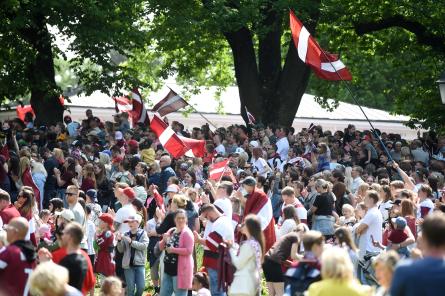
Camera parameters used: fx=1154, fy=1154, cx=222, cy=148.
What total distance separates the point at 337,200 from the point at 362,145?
316 inches

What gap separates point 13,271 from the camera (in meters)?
11.7

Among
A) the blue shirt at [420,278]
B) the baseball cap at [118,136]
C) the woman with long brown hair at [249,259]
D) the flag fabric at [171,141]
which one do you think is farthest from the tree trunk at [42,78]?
the blue shirt at [420,278]

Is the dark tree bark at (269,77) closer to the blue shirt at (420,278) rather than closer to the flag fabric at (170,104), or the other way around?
the flag fabric at (170,104)

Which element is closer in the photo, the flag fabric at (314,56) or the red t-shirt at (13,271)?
the red t-shirt at (13,271)

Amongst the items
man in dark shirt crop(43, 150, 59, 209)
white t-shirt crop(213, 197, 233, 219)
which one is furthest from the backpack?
man in dark shirt crop(43, 150, 59, 209)

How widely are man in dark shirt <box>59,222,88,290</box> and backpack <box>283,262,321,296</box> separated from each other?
2.06 meters

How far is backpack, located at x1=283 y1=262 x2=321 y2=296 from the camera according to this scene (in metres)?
11.3

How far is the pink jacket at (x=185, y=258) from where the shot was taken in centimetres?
1507

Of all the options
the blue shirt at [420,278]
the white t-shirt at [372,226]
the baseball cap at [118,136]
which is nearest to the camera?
the blue shirt at [420,278]

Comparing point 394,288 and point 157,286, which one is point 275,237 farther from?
point 394,288

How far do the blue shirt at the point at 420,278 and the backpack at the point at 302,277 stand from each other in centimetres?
299

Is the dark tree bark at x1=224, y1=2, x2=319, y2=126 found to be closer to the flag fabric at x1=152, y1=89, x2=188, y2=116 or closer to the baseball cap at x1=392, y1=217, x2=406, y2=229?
the flag fabric at x1=152, y1=89, x2=188, y2=116

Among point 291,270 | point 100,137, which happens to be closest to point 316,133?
point 100,137

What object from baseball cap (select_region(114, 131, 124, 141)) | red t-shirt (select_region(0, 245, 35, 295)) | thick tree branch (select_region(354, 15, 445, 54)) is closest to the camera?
red t-shirt (select_region(0, 245, 35, 295))
